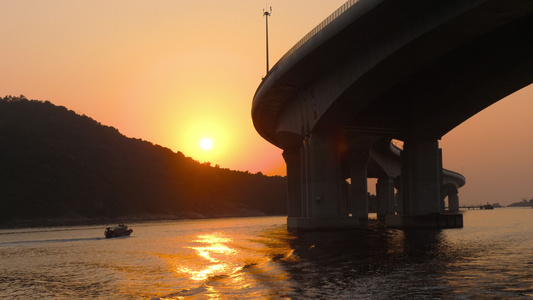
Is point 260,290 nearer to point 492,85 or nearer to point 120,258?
point 120,258

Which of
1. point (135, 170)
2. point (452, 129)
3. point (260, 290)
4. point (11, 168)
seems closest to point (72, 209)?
point (11, 168)

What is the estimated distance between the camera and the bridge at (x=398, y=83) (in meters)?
34.8

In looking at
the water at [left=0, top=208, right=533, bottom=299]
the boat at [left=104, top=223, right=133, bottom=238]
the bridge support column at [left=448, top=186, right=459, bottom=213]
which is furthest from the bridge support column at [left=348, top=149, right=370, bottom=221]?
Answer: the bridge support column at [left=448, top=186, right=459, bottom=213]

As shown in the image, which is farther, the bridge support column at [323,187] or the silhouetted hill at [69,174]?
the silhouetted hill at [69,174]

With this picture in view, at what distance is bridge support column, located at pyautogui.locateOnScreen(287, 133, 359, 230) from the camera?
179 feet

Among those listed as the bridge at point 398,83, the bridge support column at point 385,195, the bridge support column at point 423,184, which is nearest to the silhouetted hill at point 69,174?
the bridge support column at point 385,195

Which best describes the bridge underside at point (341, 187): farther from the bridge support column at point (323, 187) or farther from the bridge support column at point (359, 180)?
the bridge support column at point (359, 180)

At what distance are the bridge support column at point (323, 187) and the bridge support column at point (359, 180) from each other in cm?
3057

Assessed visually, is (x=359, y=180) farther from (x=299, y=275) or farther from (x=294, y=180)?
(x=299, y=275)

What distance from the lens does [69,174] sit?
16150 cm

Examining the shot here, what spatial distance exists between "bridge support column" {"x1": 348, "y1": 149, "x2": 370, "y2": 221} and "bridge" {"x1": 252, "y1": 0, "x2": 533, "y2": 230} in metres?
17.5

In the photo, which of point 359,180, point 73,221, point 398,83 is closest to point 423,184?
point 398,83

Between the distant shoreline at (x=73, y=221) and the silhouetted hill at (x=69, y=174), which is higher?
the silhouetted hill at (x=69, y=174)

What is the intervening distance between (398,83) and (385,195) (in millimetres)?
68351
